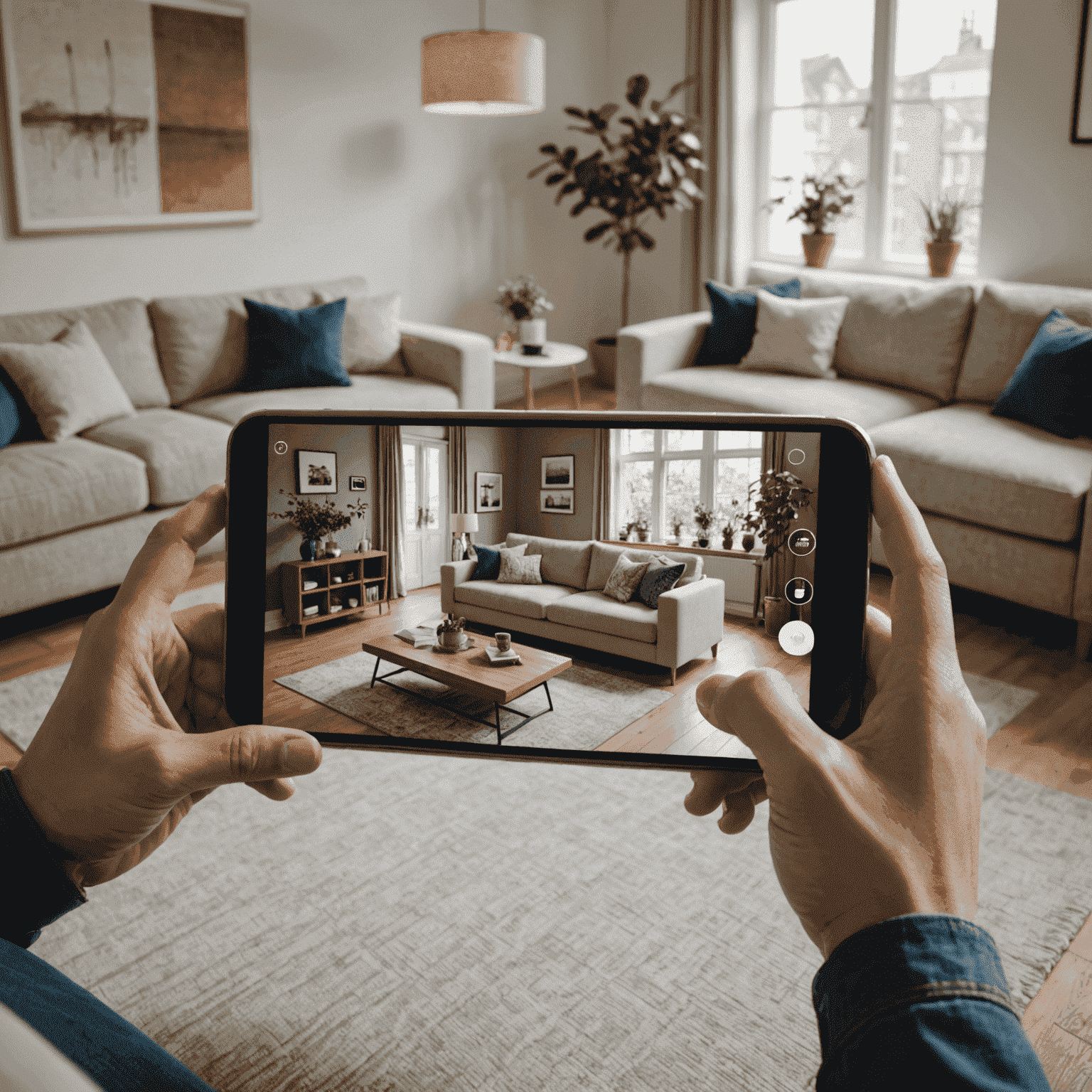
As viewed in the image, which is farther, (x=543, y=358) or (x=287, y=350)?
(x=543, y=358)

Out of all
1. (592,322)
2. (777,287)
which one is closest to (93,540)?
(777,287)

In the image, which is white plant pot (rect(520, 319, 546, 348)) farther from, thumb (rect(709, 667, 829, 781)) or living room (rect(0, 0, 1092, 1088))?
thumb (rect(709, 667, 829, 781))

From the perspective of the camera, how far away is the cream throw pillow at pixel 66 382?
282 cm

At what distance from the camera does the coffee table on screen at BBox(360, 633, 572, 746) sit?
33.5 inches

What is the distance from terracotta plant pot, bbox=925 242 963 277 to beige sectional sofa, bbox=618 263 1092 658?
0.75ft

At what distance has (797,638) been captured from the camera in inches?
32.2

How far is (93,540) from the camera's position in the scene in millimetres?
2668

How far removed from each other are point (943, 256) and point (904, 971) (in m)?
4.19

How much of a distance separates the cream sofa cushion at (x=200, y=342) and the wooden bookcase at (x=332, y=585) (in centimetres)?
283

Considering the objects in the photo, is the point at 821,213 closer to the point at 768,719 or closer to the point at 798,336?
the point at 798,336

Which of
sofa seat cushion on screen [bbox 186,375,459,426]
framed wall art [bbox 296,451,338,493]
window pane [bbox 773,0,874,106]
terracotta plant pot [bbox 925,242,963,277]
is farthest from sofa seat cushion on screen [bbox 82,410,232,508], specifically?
window pane [bbox 773,0,874,106]

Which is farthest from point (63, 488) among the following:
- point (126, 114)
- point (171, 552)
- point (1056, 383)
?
point (1056, 383)

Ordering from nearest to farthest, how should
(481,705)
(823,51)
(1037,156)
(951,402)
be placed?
(481,705) < (951,402) < (1037,156) < (823,51)

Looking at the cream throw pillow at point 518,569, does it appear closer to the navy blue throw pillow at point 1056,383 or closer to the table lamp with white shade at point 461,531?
the table lamp with white shade at point 461,531
